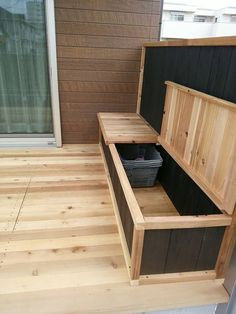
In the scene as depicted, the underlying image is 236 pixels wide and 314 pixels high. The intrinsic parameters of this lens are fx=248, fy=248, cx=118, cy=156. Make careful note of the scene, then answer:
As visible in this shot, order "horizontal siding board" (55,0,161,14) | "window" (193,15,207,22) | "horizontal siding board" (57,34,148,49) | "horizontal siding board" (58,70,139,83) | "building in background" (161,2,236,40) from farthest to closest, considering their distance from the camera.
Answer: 1. "horizontal siding board" (58,70,139,83)
2. "horizontal siding board" (57,34,148,49)
3. "horizontal siding board" (55,0,161,14)
4. "window" (193,15,207,22)
5. "building in background" (161,2,236,40)

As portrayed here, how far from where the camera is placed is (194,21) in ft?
7.43

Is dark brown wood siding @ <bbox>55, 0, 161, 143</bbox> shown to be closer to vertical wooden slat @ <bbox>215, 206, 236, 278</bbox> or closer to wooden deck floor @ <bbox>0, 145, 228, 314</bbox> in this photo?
wooden deck floor @ <bbox>0, 145, 228, 314</bbox>

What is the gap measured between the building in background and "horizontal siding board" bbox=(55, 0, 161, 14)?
16 cm

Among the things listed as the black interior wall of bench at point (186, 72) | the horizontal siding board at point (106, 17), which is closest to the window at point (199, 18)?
the horizontal siding board at point (106, 17)

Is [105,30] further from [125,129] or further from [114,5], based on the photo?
[125,129]

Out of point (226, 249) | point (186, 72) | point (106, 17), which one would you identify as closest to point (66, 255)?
point (226, 249)

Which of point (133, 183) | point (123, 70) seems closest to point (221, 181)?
point (133, 183)

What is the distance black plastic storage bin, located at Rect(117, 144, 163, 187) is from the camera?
6.61ft

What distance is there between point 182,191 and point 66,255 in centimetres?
88

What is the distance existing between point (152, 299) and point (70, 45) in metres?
2.32

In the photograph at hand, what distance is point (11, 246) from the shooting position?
1.47 metres

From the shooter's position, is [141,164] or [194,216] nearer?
[194,216]

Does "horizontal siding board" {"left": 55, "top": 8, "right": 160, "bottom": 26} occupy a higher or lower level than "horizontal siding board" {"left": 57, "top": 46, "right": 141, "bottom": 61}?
higher

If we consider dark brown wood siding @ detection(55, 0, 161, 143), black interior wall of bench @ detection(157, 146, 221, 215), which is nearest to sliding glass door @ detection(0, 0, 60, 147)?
dark brown wood siding @ detection(55, 0, 161, 143)
